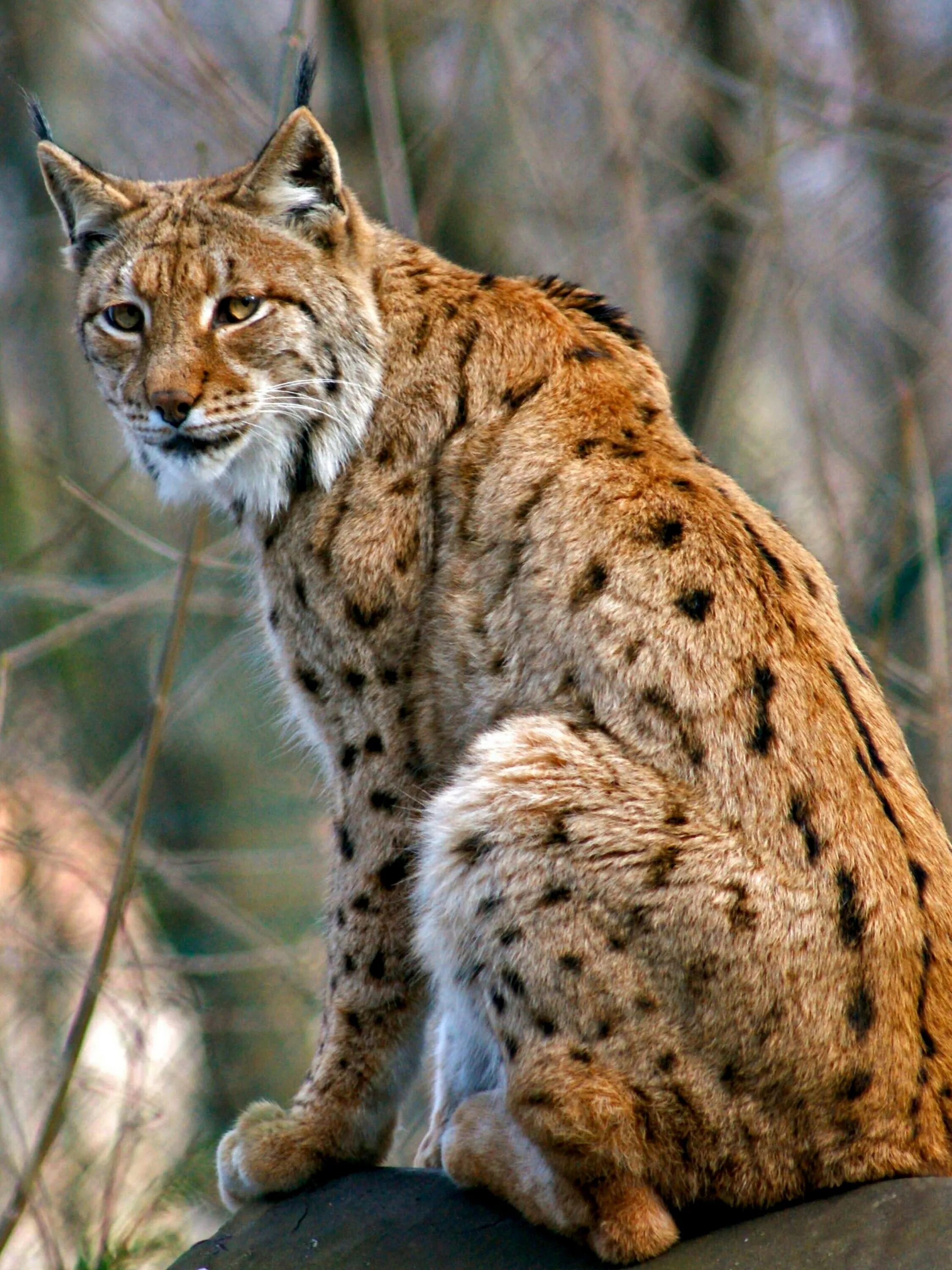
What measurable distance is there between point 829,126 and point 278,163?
4232 mm

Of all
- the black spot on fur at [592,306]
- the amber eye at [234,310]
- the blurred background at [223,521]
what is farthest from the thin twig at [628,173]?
the amber eye at [234,310]

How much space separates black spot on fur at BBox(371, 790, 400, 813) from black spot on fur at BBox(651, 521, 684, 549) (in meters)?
1.01

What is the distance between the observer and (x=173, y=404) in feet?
14.9

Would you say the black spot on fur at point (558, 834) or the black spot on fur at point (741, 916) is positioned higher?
the black spot on fur at point (558, 834)

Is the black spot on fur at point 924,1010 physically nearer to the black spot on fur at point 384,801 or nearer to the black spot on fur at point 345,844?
the black spot on fur at point 384,801

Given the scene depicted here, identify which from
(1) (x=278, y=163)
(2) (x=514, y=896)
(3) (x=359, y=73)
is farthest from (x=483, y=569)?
(3) (x=359, y=73)

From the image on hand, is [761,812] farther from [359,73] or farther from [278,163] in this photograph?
[359,73]

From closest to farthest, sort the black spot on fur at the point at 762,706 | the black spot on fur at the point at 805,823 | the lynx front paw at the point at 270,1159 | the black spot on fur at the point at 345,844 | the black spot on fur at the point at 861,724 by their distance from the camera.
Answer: the black spot on fur at the point at 805,823, the black spot on fur at the point at 762,706, the black spot on fur at the point at 861,724, the lynx front paw at the point at 270,1159, the black spot on fur at the point at 345,844

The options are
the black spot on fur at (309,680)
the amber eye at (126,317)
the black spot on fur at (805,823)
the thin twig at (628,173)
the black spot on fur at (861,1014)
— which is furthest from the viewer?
the thin twig at (628,173)

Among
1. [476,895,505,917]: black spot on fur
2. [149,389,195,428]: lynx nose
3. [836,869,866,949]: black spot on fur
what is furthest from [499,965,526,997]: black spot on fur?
[149,389,195,428]: lynx nose

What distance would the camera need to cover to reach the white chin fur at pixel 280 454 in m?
4.71

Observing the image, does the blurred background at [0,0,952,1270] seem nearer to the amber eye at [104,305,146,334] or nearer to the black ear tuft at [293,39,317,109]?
the amber eye at [104,305,146,334]

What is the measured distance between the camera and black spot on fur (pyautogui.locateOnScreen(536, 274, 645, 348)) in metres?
4.98

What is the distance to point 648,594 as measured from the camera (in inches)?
162
